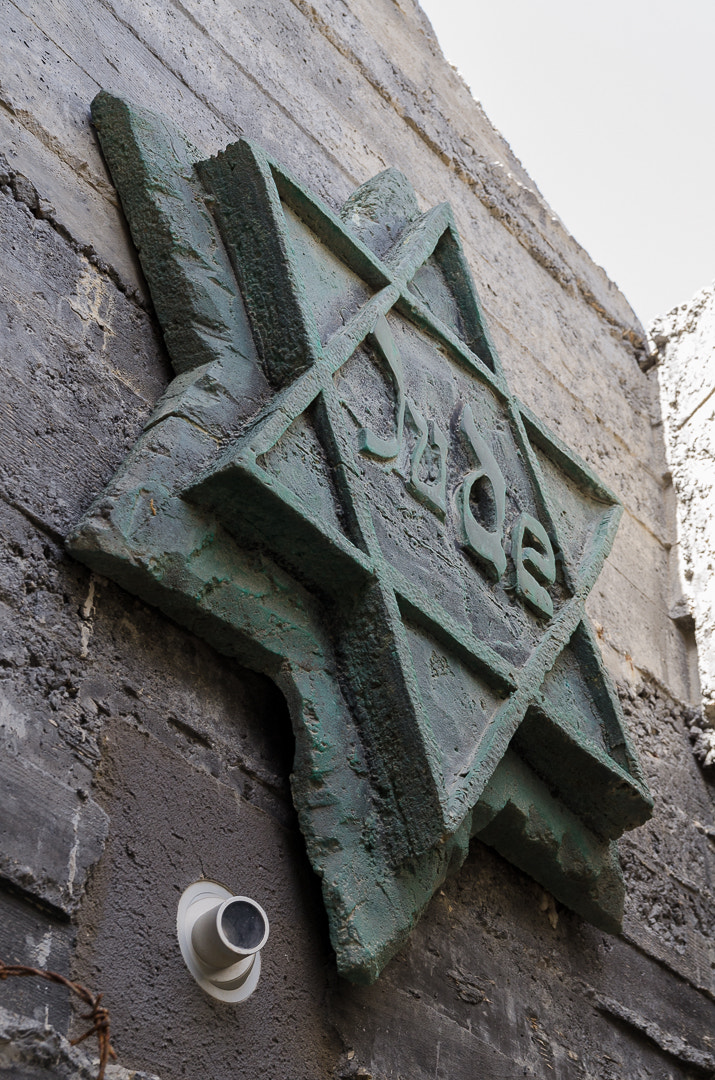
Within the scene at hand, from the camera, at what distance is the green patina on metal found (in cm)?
147

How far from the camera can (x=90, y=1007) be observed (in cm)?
115

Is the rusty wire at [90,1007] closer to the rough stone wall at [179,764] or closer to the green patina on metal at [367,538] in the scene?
the rough stone wall at [179,764]

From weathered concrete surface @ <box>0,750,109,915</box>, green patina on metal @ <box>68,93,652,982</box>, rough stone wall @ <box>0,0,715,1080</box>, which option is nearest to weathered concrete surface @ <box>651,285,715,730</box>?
rough stone wall @ <box>0,0,715,1080</box>

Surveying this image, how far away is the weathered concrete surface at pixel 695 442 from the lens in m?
3.18

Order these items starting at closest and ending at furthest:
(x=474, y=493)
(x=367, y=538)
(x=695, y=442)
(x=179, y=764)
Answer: (x=179, y=764)
(x=367, y=538)
(x=474, y=493)
(x=695, y=442)

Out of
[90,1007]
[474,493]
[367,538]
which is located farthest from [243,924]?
[474,493]

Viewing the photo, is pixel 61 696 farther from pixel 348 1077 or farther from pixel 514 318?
pixel 514 318

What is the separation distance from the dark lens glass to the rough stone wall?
0.24ft

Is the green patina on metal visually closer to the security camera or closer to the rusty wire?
the security camera

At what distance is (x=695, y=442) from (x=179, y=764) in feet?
8.58

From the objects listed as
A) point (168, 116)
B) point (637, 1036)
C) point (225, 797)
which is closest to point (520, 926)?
point (637, 1036)

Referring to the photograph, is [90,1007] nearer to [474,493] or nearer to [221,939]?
[221,939]

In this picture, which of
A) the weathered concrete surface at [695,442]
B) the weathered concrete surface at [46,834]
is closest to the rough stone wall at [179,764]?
the weathered concrete surface at [46,834]

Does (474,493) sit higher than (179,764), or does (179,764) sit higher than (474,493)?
(474,493)
